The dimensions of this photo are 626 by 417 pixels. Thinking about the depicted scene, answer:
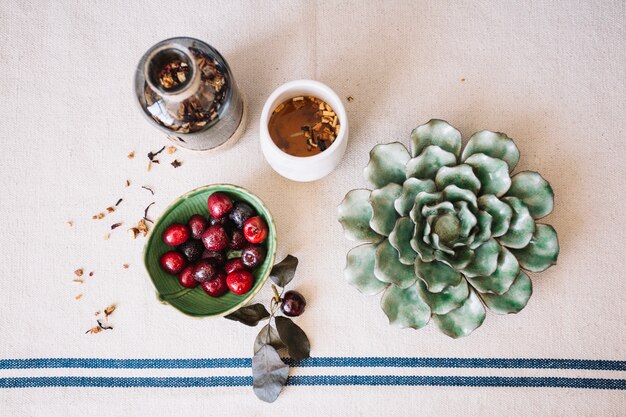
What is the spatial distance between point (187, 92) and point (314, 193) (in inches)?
8.4

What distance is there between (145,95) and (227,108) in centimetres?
9

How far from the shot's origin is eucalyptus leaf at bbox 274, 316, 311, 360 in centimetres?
62

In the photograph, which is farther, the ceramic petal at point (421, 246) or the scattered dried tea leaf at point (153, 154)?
the scattered dried tea leaf at point (153, 154)

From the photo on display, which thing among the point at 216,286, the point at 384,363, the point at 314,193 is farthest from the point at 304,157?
the point at 384,363

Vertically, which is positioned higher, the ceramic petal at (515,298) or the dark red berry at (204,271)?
the dark red berry at (204,271)

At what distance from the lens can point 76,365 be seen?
0.65 metres

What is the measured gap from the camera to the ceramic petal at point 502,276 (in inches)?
22.0

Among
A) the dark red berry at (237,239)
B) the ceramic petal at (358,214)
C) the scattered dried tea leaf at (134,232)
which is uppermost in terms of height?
the ceramic petal at (358,214)

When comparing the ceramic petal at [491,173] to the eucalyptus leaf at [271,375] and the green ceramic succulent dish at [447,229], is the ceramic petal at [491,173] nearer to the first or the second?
the green ceramic succulent dish at [447,229]

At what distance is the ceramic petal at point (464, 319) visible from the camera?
58 centimetres

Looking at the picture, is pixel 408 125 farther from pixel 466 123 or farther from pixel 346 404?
pixel 346 404

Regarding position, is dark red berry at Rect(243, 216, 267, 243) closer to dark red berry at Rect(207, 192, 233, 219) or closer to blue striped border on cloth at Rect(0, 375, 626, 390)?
dark red berry at Rect(207, 192, 233, 219)

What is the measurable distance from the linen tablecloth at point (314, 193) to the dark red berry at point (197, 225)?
75mm

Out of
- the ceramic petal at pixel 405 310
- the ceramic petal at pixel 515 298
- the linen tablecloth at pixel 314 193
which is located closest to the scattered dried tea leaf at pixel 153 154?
the linen tablecloth at pixel 314 193
